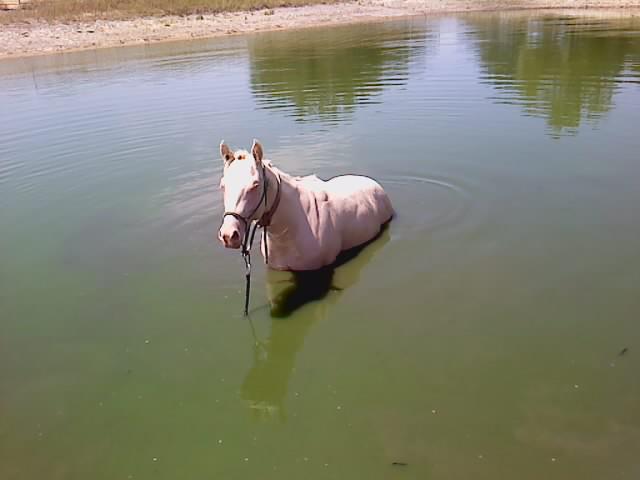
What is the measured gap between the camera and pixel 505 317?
6.16 m

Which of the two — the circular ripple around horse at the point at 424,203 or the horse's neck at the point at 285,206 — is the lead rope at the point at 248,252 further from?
the circular ripple around horse at the point at 424,203

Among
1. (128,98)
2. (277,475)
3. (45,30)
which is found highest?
(45,30)

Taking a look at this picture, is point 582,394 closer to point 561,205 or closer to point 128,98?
point 561,205

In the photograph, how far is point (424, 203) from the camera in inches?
366

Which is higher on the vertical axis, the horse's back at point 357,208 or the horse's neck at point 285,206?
the horse's neck at point 285,206

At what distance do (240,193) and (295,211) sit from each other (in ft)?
4.24

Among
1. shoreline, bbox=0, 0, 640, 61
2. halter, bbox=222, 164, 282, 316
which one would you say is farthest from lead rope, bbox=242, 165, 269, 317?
shoreline, bbox=0, 0, 640, 61

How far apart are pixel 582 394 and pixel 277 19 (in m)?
45.7

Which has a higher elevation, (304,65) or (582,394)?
(304,65)

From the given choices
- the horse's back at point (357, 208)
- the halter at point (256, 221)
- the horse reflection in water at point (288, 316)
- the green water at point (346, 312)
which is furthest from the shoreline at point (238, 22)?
the halter at point (256, 221)

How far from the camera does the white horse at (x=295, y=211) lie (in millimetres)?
5633

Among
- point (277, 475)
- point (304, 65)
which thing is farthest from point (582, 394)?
point (304, 65)

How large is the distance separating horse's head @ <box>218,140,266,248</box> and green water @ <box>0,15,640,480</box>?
4.21 feet

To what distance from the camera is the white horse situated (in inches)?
222
